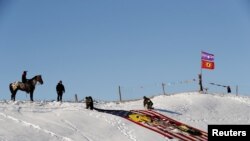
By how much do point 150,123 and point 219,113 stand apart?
29.5 ft

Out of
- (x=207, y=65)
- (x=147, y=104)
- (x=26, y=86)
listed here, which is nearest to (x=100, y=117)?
(x=147, y=104)

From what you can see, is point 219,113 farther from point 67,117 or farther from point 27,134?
point 27,134

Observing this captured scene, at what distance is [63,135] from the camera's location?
3291cm

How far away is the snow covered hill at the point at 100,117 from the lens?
3297cm

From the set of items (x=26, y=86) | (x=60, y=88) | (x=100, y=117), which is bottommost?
(x=100, y=117)

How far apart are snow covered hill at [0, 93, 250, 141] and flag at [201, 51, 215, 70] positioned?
3844mm

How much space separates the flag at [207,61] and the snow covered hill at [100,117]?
3844mm

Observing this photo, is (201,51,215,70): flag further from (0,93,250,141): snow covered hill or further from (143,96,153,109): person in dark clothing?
(143,96,153,109): person in dark clothing

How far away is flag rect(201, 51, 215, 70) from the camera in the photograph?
53156 mm

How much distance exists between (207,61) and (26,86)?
1929 cm

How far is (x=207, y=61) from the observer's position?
53531 mm

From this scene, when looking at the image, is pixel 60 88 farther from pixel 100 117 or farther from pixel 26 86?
pixel 100 117

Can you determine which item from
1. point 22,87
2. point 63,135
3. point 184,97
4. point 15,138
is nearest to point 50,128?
point 63,135

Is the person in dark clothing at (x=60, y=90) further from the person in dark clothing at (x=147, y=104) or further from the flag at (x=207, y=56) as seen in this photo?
the flag at (x=207, y=56)
